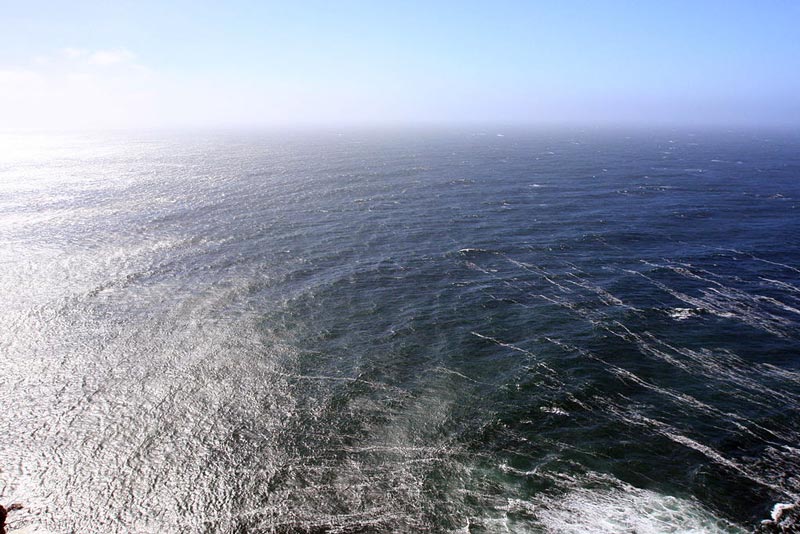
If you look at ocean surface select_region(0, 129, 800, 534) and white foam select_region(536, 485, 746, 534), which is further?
ocean surface select_region(0, 129, 800, 534)

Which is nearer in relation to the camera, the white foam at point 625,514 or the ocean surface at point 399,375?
the white foam at point 625,514

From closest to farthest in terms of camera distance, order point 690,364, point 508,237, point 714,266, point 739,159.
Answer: point 690,364
point 714,266
point 508,237
point 739,159

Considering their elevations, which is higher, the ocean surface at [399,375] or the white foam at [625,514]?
the ocean surface at [399,375]

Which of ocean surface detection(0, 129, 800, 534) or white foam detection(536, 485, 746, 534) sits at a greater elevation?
ocean surface detection(0, 129, 800, 534)

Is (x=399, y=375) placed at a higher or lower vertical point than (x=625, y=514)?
higher

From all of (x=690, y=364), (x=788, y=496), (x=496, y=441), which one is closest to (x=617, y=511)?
(x=496, y=441)

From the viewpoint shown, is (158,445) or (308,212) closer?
(158,445)

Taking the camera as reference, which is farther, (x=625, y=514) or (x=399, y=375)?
(x=399, y=375)

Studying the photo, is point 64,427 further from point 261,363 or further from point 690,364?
point 690,364
